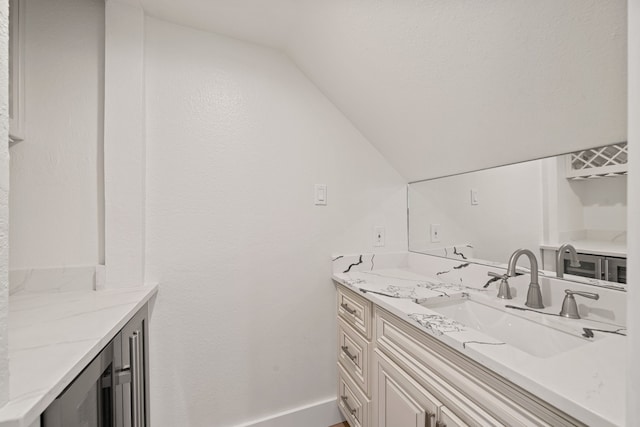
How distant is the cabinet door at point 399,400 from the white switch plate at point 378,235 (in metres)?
0.71

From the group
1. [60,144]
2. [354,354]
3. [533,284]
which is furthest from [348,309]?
[60,144]

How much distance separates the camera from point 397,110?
1354mm

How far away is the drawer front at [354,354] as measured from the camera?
1.28m

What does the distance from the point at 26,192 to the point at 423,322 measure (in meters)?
1.67

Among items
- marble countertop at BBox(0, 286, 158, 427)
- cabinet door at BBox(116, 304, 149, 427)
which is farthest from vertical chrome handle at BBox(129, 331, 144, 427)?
marble countertop at BBox(0, 286, 158, 427)

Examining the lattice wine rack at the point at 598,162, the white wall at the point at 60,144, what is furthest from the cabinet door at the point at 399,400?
the white wall at the point at 60,144

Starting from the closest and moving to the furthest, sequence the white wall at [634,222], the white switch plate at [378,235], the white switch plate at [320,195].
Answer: the white wall at [634,222] → the white switch plate at [320,195] → the white switch plate at [378,235]

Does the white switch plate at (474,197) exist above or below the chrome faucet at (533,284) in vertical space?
above

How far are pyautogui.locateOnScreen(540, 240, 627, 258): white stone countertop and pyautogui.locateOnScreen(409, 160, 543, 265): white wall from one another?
13 centimetres

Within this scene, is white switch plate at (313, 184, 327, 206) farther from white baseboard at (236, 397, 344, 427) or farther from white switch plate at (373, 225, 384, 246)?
white baseboard at (236, 397, 344, 427)

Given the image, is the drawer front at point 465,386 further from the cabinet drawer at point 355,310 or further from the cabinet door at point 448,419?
the cabinet drawer at point 355,310

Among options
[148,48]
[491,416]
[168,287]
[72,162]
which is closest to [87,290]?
[168,287]

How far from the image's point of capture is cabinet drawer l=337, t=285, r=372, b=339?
1272mm

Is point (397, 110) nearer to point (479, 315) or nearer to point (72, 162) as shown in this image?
point (479, 315)
